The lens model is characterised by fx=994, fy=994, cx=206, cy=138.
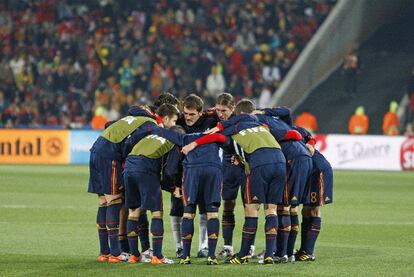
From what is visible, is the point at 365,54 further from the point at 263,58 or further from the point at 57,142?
the point at 57,142

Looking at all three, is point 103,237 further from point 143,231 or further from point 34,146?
point 34,146

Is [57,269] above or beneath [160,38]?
beneath

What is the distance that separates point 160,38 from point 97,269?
89.3ft

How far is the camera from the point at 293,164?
11.4 metres

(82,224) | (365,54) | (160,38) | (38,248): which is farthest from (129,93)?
(38,248)

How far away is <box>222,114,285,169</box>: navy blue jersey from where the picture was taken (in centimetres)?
1089

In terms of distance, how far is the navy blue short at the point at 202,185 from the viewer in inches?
424

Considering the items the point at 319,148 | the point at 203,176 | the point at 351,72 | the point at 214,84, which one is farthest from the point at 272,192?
the point at 351,72

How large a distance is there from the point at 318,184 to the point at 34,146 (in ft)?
66.9

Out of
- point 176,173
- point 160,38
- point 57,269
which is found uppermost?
point 160,38

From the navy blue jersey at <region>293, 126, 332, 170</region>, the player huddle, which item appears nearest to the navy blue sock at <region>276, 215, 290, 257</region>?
the player huddle

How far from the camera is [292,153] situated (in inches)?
449

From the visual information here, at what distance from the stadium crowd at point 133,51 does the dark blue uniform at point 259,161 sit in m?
22.2

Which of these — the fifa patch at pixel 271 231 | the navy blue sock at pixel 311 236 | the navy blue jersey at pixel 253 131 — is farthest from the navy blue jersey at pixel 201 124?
the fifa patch at pixel 271 231
